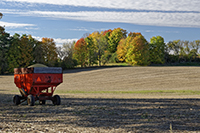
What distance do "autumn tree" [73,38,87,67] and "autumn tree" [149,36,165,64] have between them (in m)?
23.7

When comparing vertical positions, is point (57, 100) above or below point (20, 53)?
below

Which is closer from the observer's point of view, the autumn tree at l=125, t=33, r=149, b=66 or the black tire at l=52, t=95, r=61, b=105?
the black tire at l=52, t=95, r=61, b=105

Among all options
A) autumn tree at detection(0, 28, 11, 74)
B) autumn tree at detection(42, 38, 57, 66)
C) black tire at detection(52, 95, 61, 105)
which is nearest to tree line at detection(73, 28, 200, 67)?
autumn tree at detection(42, 38, 57, 66)

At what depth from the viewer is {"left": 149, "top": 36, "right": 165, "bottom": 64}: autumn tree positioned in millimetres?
81750

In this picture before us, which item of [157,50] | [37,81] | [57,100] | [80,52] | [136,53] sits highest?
[157,50]

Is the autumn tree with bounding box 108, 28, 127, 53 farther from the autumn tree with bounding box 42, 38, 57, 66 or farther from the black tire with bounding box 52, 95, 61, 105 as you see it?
the black tire with bounding box 52, 95, 61, 105

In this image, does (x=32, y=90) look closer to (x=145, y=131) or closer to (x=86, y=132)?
(x=86, y=132)

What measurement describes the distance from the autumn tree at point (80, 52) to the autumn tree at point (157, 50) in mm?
23707

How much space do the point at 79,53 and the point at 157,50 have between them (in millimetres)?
28708

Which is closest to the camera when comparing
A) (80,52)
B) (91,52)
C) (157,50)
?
(80,52)

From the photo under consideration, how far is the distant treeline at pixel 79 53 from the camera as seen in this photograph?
2559 inches

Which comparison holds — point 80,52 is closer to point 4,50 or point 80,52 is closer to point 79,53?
point 79,53

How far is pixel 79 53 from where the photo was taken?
7250 cm

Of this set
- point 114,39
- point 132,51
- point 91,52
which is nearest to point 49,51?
point 91,52
